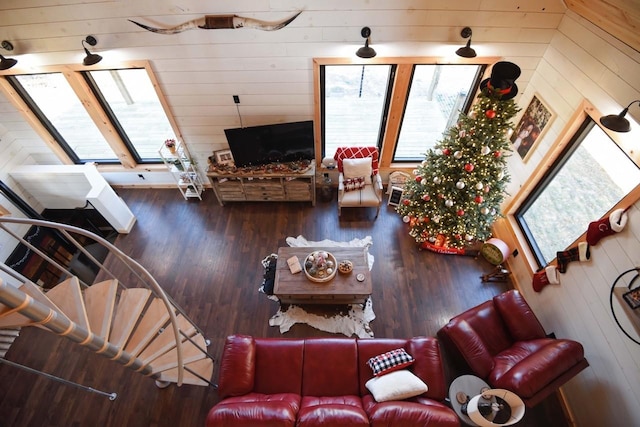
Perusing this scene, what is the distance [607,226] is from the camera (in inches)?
108

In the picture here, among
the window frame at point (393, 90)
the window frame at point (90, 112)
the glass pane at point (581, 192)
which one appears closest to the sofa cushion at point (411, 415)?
the glass pane at point (581, 192)

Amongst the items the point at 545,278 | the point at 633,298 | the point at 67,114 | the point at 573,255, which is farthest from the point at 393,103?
the point at 67,114

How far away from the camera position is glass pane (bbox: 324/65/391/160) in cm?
425

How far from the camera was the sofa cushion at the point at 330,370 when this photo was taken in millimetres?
2928

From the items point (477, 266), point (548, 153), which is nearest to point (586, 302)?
point (477, 266)

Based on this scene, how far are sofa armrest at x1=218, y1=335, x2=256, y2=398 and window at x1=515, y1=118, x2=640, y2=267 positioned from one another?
11.8 ft

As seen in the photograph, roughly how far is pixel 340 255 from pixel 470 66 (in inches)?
123

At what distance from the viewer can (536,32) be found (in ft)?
11.5

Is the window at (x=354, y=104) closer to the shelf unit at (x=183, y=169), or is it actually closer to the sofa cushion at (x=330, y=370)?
the shelf unit at (x=183, y=169)

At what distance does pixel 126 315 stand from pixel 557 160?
480 cm

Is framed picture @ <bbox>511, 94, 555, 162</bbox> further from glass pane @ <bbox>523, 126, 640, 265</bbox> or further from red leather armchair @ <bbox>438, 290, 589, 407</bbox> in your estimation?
red leather armchair @ <bbox>438, 290, 589, 407</bbox>

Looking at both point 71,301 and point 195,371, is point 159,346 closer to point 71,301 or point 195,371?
point 195,371

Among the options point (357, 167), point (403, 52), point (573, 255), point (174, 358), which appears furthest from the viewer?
point (357, 167)

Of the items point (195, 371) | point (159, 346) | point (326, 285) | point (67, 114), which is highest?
point (67, 114)
